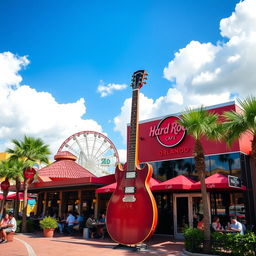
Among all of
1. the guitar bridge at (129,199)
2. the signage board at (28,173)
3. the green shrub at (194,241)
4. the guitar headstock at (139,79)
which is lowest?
the green shrub at (194,241)

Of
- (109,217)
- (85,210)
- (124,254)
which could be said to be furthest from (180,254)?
(85,210)

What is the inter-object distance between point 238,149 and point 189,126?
505 cm

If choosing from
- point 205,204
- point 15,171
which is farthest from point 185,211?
point 15,171

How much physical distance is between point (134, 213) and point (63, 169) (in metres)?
15.9

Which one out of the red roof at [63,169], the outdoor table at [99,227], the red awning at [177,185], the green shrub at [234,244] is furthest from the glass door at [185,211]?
the red roof at [63,169]

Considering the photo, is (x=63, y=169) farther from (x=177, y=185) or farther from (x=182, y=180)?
(x=177, y=185)

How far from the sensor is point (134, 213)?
10945mm

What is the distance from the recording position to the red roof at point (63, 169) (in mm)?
24344

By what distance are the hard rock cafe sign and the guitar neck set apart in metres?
4.63

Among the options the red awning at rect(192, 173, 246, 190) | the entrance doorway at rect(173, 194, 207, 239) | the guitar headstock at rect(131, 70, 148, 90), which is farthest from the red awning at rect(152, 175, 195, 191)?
the guitar headstock at rect(131, 70, 148, 90)

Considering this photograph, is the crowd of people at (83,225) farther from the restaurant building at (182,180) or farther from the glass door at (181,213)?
the glass door at (181,213)

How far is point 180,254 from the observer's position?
9.99m

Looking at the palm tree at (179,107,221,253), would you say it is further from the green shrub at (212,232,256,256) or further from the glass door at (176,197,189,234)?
the glass door at (176,197,189,234)

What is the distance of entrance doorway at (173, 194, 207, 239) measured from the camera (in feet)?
48.3
